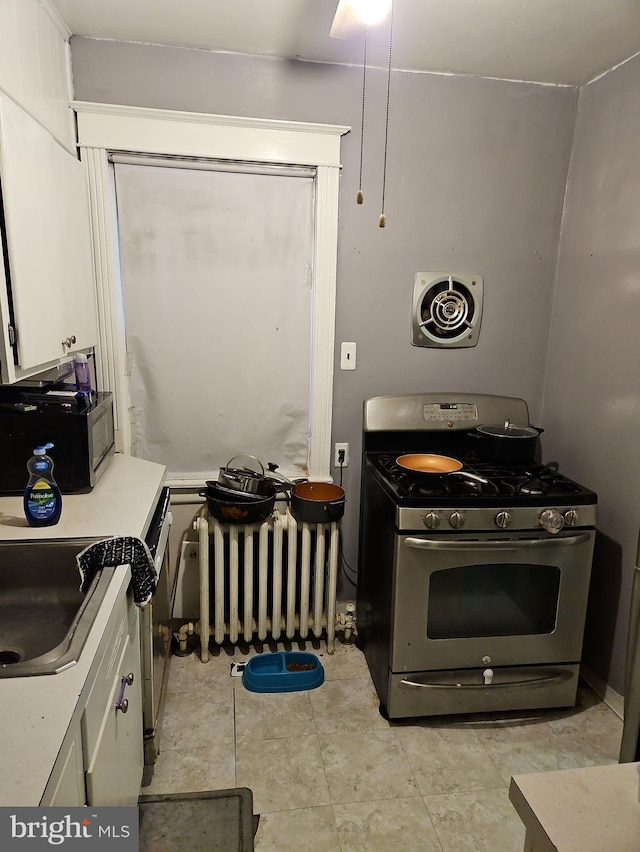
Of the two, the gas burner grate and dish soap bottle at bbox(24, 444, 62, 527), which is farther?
the gas burner grate

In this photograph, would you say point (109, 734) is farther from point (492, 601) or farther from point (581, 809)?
point (492, 601)

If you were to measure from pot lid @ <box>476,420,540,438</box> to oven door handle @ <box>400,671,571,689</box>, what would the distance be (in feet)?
3.02

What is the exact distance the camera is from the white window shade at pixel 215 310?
2215 millimetres

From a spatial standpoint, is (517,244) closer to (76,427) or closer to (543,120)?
(543,120)

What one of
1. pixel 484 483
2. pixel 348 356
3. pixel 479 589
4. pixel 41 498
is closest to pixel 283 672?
pixel 479 589

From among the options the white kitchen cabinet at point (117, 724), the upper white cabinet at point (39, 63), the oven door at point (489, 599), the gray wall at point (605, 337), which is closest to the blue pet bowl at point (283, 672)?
the oven door at point (489, 599)

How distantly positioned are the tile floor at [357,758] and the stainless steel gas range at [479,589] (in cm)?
10

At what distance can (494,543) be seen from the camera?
6.35ft

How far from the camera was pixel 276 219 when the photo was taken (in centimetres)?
229

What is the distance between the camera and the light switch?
241 centimetres

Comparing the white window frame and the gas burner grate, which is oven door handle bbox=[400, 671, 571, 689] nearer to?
the gas burner grate

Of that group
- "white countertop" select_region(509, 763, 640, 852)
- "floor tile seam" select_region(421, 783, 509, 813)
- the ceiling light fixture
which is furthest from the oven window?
the ceiling light fixture

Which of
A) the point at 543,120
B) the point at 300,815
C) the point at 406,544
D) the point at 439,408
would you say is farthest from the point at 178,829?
the point at 543,120

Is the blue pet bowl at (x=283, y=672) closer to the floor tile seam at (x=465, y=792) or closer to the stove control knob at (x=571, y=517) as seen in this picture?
the floor tile seam at (x=465, y=792)
